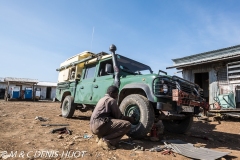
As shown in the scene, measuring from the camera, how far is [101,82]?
5.41 meters

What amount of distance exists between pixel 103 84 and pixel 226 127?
19.6 ft

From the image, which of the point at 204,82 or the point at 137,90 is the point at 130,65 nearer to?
the point at 137,90

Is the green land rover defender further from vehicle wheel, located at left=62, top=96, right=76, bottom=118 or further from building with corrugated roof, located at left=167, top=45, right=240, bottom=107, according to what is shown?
Answer: building with corrugated roof, located at left=167, top=45, right=240, bottom=107

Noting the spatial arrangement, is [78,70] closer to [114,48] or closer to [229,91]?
[114,48]

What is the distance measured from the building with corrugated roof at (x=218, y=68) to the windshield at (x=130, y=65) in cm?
624

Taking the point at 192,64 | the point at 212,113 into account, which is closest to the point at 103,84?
the point at 212,113

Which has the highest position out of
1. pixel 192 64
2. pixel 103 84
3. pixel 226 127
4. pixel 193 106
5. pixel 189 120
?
pixel 192 64

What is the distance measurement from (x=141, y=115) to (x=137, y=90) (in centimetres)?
82

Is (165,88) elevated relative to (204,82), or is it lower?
lower

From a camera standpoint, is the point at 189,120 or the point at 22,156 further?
the point at 189,120

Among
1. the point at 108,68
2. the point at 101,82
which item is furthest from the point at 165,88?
the point at 101,82

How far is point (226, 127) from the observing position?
25.0 feet

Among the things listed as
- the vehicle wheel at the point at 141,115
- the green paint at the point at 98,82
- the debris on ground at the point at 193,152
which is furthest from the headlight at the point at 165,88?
the debris on ground at the point at 193,152

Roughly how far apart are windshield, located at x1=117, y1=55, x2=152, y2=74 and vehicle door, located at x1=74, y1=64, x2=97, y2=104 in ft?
3.91
